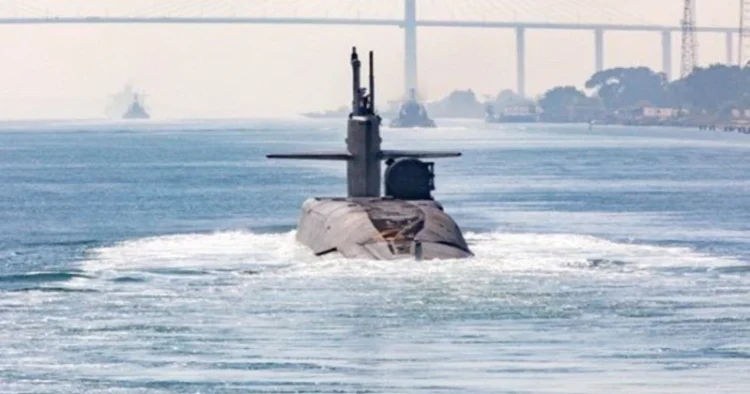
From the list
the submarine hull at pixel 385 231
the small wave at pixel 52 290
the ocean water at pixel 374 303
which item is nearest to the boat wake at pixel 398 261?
the ocean water at pixel 374 303

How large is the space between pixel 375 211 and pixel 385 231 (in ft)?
8.34

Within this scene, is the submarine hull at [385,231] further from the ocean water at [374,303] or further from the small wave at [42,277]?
the small wave at [42,277]

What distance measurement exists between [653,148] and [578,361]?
125169 millimetres

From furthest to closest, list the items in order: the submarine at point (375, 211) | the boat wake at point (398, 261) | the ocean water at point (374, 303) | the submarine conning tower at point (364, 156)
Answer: the submarine conning tower at point (364, 156)
the submarine at point (375, 211)
the boat wake at point (398, 261)
the ocean water at point (374, 303)

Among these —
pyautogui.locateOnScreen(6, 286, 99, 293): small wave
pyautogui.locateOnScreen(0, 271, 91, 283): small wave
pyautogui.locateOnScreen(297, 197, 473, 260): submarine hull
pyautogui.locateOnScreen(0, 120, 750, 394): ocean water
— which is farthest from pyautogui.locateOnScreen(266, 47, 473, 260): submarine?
pyautogui.locateOnScreen(6, 286, 99, 293): small wave

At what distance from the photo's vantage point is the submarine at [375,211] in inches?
1829

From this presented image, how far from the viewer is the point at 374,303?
3919cm

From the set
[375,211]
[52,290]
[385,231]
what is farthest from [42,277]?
[375,211]

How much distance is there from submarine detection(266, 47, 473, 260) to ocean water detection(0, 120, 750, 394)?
2.50 feet

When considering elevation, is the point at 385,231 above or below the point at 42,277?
above

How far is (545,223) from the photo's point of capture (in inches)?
2516

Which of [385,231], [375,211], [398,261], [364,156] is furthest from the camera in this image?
[364,156]

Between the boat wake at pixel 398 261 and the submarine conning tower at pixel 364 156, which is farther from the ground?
the submarine conning tower at pixel 364 156

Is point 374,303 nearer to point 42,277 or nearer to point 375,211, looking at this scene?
point 42,277
